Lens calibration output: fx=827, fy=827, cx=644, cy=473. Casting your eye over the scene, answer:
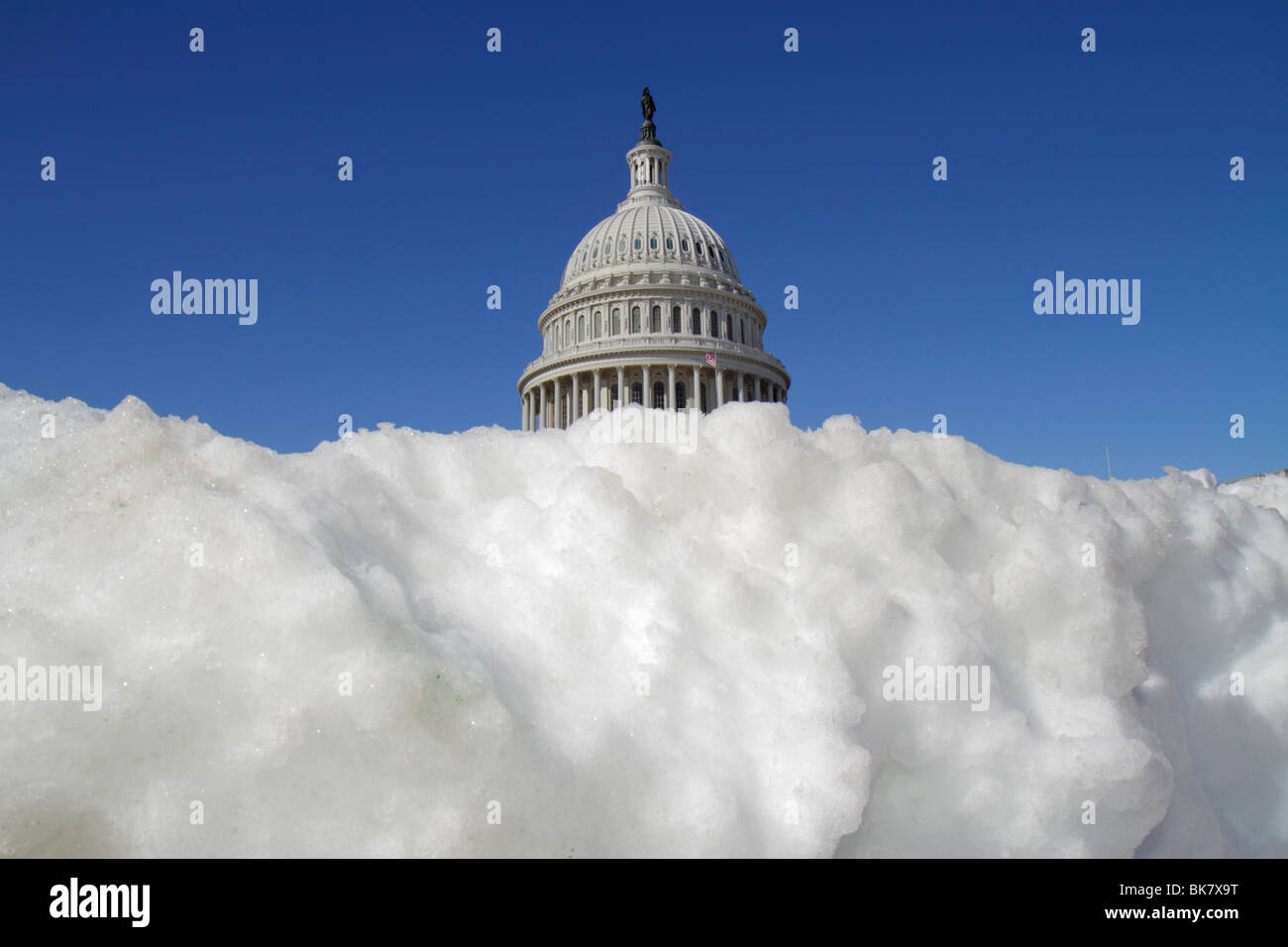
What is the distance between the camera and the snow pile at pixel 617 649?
3.01 metres

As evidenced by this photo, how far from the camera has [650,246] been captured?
8319 cm

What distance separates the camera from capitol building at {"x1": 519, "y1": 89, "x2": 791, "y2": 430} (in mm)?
74875

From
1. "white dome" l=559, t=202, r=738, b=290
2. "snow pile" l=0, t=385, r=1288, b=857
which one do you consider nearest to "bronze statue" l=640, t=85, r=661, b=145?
"white dome" l=559, t=202, r=738, b=290

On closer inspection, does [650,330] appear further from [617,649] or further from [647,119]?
[617,649]

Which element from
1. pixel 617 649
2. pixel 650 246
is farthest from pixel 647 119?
pixel 617 649

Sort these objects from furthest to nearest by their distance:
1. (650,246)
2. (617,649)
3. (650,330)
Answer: (650,246), (650,330), (617,649)

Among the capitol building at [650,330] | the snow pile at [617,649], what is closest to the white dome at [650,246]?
the capitol building at [650,330]

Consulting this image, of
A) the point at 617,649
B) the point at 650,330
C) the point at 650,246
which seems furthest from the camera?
the point at 650,246

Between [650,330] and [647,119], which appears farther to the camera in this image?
[647,119]

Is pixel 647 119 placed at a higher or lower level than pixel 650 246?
higher

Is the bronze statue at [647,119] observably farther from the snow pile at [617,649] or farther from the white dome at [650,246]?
the snow pile at [617,649]

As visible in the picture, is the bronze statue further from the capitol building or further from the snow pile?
the snow pile

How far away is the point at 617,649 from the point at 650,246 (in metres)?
83.0
